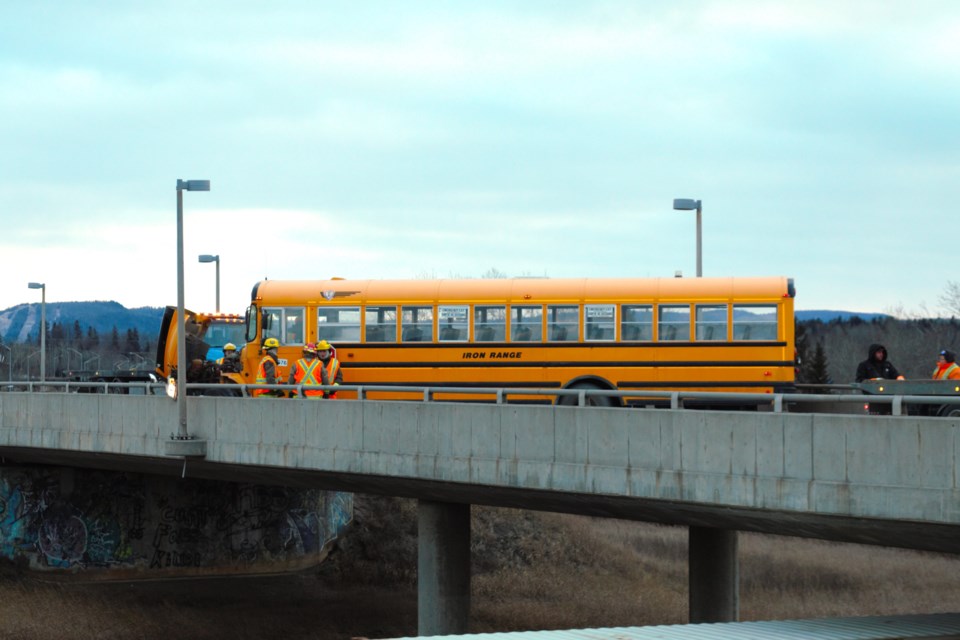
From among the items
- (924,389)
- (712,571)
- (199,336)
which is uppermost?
(199,336)

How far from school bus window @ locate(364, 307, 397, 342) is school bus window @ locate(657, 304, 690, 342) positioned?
5565 mm

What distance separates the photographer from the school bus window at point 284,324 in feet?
97.3

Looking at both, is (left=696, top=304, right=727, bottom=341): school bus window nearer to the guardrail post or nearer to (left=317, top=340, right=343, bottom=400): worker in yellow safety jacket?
(left=317, top=340, right=343, bottom=400): worker in yellow safety jacket

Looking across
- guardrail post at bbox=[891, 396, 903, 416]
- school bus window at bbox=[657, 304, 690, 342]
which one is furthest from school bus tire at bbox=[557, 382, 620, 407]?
guardrail post at bbox=[891, 396, 903, 416]

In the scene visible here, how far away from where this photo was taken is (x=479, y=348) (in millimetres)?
28047

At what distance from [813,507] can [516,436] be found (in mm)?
5157

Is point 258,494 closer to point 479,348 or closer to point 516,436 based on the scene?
point 479,348

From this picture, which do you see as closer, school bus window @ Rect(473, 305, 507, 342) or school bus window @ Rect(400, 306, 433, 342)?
school bus window @ Rect(473, 305, 507, 342)

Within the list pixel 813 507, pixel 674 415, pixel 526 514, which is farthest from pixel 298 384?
pixel 526 514

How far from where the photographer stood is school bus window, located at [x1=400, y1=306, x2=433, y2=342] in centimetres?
2842

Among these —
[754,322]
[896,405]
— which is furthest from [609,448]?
[754,322]

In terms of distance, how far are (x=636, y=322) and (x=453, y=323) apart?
3.82 metres

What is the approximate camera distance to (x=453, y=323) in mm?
28312

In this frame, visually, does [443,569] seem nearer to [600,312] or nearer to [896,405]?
[600,312]
